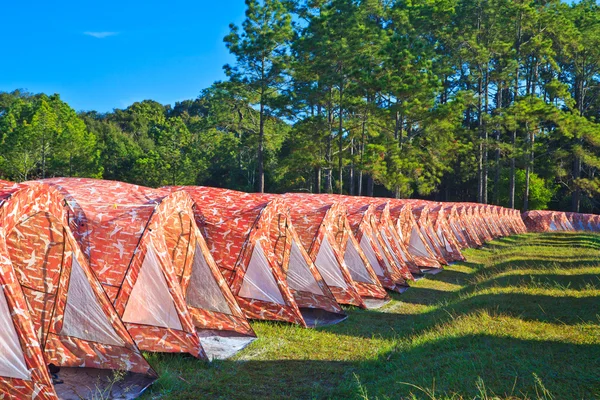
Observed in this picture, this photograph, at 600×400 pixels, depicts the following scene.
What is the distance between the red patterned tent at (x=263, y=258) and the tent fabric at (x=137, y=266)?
5.54 feet

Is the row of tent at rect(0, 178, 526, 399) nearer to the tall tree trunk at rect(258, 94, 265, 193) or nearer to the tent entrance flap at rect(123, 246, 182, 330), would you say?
the tent entrance flap at rect(123, 246, 182, 330)

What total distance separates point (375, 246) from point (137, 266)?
21.7ft

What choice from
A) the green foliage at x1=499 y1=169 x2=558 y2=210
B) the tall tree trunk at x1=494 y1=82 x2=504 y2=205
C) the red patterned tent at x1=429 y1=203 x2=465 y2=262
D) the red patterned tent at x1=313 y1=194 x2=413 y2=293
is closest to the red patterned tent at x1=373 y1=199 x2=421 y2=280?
the red patterned tent at x1=313 y1=194 x2=413 y2=293

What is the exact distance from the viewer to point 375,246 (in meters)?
11.8

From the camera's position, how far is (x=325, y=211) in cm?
1015

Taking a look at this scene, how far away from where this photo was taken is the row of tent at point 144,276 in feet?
16.3

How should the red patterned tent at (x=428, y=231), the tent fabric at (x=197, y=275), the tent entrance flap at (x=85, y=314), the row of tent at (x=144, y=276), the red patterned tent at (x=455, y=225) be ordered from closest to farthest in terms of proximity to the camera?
the row of tent at (x=144, y=276), the tent entrance flap at (x=85, y=314), the tent fabric at (x=197, y=275), the red patterned tent at (x=428, y=231), the red patterned tent at (x=455, y=225)

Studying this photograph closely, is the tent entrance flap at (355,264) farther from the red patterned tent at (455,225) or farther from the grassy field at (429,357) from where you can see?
the red patterned tent at (455,225)

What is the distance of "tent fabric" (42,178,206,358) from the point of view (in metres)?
6.11

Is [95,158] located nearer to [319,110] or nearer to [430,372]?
[319,110]

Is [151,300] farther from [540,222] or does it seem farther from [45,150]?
[45,150]

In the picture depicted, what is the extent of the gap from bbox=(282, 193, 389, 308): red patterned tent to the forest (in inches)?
735

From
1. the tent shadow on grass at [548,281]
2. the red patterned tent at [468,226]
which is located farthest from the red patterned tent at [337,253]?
the red patterned tent at [468,226]

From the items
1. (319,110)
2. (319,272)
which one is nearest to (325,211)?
(319,272)
